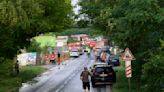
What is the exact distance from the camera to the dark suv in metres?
35.3

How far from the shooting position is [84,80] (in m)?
29.1

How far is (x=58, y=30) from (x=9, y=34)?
8.17 m

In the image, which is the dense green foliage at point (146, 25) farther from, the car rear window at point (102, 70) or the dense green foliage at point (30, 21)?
the car rear window at point (102, 70)

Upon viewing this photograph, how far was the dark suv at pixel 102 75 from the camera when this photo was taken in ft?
116

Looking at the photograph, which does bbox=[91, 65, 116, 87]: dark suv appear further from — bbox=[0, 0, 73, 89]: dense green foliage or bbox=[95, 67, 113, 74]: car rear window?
bbox=[0, 0, 73, 89]: dense green foliage

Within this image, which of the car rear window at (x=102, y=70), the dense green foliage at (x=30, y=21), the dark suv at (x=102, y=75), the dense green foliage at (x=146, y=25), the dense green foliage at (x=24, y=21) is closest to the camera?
the dense green foliage at (x=146, y=25)

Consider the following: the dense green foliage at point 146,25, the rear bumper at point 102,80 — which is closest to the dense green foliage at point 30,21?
the dense green foliage at point 146,25

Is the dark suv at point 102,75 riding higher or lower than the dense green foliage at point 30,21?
lower

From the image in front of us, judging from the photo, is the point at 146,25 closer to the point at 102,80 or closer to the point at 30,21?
the point at 102,80

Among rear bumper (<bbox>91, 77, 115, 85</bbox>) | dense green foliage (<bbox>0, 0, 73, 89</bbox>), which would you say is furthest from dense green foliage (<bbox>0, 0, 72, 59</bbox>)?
rear bumper (<bbox>91, 77, 115, 85</bbox>)

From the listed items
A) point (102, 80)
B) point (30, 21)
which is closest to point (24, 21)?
point (30, 21)

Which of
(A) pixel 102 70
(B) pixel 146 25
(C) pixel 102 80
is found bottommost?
(C) pixel 102 80

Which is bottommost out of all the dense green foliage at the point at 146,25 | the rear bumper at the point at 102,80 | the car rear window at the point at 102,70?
the rear bumper at the point at 102,80

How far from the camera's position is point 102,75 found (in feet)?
116
